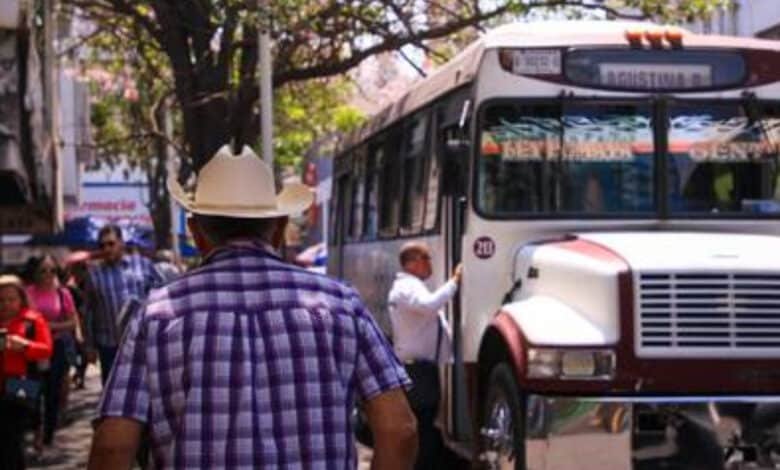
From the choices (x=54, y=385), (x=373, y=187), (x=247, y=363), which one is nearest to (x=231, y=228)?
(x=247, y=363)

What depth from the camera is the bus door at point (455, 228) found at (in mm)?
8484

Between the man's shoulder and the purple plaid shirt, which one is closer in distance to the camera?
the purple plaid shirt

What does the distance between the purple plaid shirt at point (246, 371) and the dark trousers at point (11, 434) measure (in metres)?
5.19

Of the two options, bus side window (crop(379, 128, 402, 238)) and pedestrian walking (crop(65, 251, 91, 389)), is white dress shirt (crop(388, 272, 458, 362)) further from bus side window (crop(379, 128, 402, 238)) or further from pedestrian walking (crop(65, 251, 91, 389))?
pedestrian walking (crop(65, 251, 91, 389))

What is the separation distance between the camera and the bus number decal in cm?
842

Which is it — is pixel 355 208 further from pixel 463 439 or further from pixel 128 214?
pixel 128 214

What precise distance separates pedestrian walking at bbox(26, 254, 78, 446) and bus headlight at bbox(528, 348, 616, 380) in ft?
17.7

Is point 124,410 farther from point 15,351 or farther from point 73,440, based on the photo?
point 73,440

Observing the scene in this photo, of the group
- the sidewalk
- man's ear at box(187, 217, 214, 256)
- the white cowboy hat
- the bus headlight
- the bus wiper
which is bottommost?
the sidewalk

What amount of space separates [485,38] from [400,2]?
258 inches

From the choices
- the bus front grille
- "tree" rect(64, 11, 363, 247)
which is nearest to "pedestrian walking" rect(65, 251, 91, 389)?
"tree" rect(64, 11, 363, 247)

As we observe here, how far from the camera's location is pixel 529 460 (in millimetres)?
7426

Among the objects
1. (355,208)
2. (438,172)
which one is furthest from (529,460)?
(355,208)

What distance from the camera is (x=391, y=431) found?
138 inches
